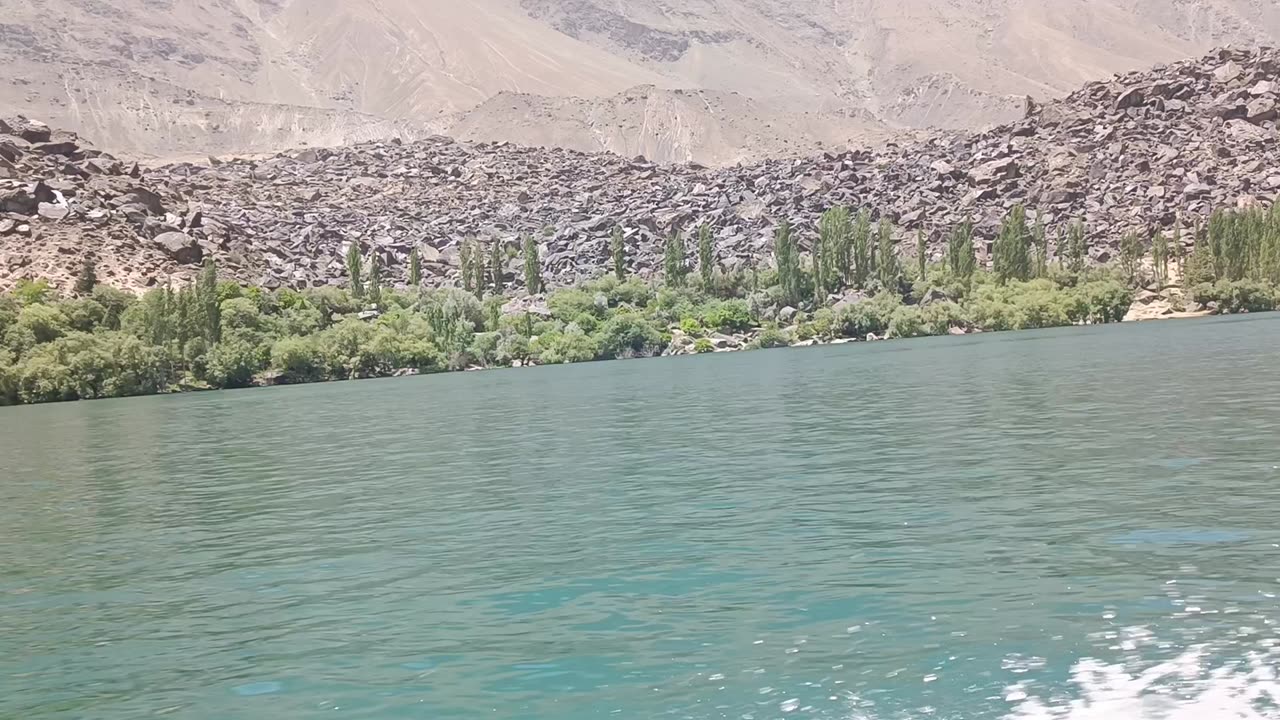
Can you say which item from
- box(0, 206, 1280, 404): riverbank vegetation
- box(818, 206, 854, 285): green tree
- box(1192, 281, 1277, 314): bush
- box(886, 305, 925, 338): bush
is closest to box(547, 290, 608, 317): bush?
box(0, 206, 1280, 404): riverbank vegetation

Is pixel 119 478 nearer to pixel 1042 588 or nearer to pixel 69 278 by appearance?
pixel 1042 588

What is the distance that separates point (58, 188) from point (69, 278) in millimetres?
31305

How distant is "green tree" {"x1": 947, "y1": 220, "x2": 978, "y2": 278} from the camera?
15425 cm

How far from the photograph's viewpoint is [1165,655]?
15.9 m

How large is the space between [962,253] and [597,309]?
4334 cm

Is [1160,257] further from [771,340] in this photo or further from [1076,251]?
[771,340]

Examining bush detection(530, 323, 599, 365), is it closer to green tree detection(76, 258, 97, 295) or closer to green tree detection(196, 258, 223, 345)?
green tree detection(196, 258, 223, 345)

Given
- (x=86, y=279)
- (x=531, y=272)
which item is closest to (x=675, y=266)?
(x=531, y=272)

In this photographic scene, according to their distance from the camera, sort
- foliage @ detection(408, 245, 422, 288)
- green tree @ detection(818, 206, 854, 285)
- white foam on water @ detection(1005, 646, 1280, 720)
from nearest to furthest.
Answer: white foam on water @ detection(1005, 646, 1280, 720) < green tree @ detection(818, 206, 854, 285) < foliage @ detection(408, 245, 422, 288)

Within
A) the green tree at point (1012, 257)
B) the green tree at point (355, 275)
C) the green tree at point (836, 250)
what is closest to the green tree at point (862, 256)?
the green tree at point (836, 250)

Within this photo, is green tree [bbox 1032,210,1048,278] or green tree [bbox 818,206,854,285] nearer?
green tree [bbox 1032,210,1048,278]

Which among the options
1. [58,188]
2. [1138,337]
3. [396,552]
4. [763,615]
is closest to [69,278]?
[58,188]

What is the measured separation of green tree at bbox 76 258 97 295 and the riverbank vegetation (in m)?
0.28

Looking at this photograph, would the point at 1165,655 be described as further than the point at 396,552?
No
